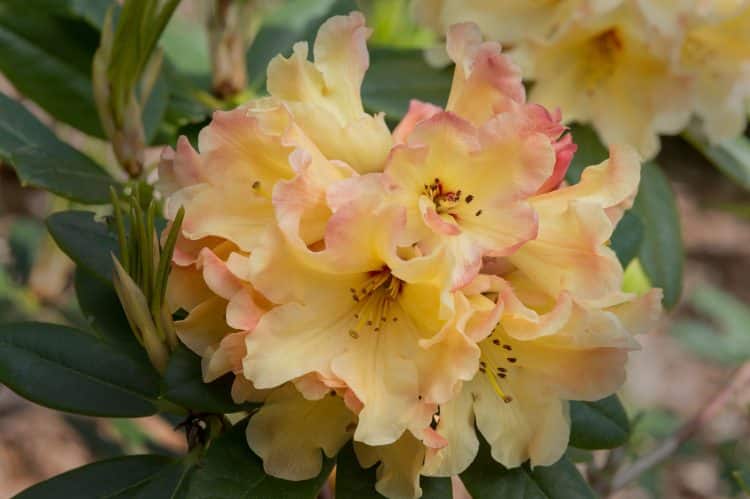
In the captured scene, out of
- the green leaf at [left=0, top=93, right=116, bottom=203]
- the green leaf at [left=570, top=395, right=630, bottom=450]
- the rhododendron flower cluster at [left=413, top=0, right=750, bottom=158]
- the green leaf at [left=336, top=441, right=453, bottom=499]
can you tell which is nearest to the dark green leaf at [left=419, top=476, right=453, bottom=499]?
the green leaf at [left=336, top=441, right=453, bottom=499]

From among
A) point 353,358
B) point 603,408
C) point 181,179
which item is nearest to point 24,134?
point 181,179

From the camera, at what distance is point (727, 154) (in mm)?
1275

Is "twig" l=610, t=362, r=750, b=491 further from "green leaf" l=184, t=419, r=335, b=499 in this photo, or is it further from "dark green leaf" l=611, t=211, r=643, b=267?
"green leaf" l=184, t=419, r=335, b=499

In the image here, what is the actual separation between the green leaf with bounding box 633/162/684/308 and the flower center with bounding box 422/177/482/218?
45 cm

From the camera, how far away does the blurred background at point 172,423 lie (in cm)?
122

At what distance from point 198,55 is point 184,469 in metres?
0.77

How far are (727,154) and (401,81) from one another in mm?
418

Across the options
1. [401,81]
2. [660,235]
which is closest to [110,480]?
[401,81]

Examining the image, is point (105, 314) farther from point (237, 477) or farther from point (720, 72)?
point (720, 72)

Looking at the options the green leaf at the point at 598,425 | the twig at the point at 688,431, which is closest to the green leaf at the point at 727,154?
the twig at the point at 688,431

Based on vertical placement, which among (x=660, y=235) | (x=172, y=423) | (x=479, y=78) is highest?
(x=479, y=78)

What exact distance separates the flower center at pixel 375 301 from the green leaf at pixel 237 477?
0.11 m

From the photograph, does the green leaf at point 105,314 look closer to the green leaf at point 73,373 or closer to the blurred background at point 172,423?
the green leaf at point 73,373

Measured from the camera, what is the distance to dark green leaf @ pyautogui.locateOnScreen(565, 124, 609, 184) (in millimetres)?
1143
